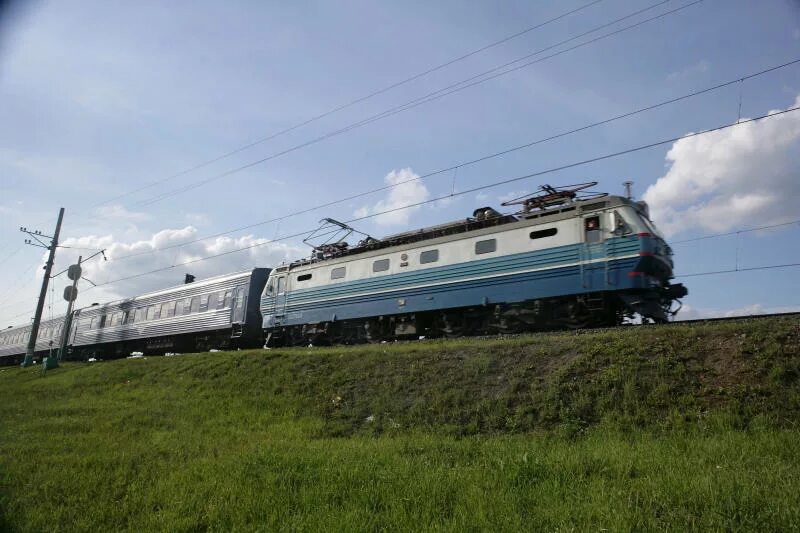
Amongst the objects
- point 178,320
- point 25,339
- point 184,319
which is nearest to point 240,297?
point 184,319

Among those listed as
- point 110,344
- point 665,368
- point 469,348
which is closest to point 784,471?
point 665,368

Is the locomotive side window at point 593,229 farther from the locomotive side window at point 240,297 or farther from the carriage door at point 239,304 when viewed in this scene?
the locomotive side window at point 240,297

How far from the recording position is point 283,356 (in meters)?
15.5

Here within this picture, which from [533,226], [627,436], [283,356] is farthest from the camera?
[283,356]

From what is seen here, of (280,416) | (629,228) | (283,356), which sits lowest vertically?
(280,416)

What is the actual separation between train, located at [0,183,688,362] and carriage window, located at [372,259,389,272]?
0.34 feet

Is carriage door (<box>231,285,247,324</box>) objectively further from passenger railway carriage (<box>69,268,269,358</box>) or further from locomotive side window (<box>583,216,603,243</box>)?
locomotive side window (<box>583,216,603,243</box>)

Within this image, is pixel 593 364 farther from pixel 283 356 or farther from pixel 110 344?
pixel 110 344

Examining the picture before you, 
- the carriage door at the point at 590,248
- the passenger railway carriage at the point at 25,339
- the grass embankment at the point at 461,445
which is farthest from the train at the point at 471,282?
the passenger railway carriage at the point at 25,339

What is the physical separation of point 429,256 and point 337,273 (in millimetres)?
4675

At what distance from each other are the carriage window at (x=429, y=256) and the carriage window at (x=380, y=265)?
154 cm

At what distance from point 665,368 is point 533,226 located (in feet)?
21.6

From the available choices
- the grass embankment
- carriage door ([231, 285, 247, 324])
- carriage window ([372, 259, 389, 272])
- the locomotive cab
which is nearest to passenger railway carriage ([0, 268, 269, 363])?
carriage door ([231, 285, 247, 324])

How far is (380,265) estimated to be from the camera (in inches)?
708
